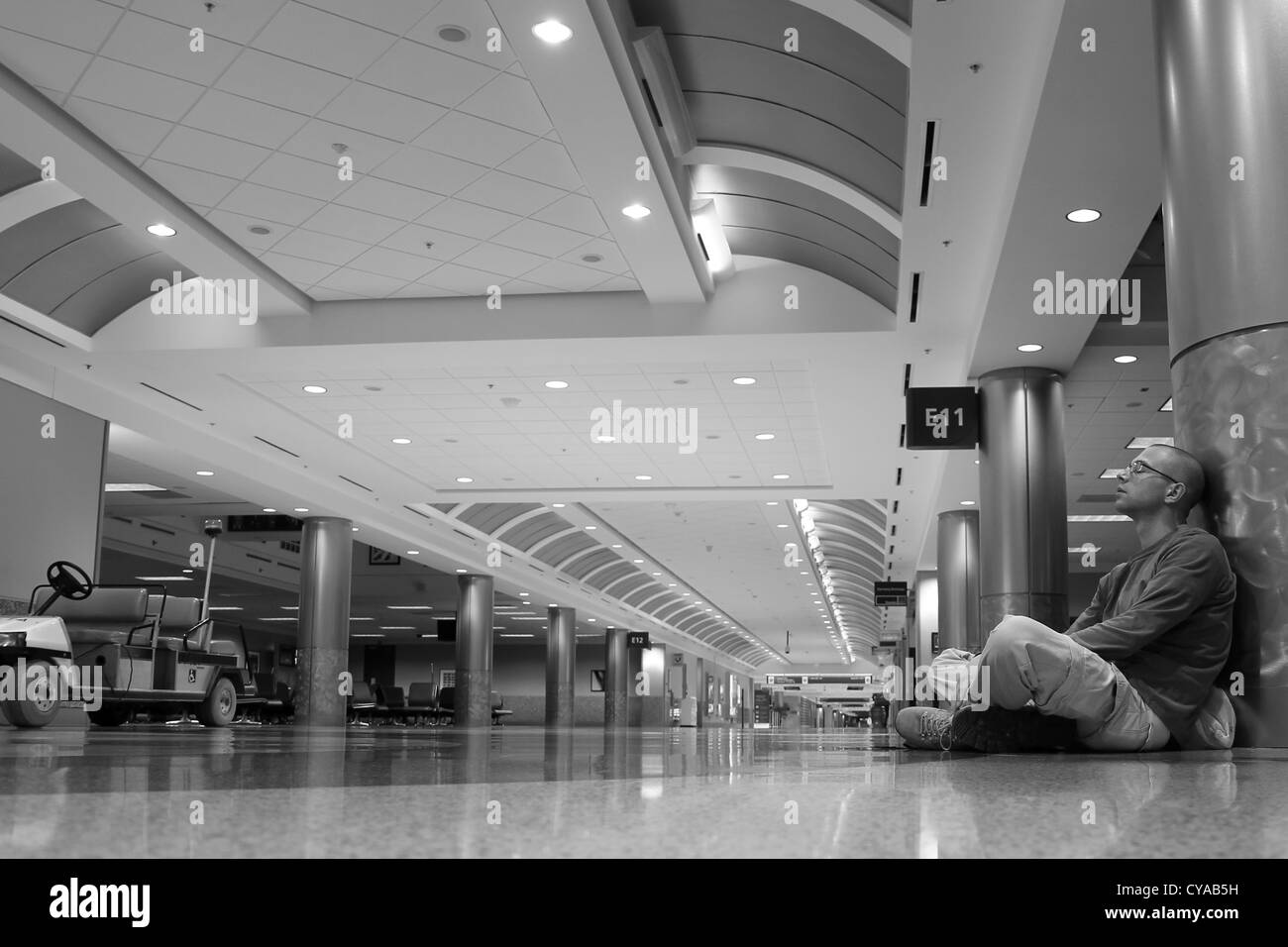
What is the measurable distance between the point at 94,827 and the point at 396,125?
8.61 m

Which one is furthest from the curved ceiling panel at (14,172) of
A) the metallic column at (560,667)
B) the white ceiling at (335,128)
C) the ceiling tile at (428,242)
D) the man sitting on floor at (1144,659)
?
the metallic column at (560,667)

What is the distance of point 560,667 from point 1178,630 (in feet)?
125

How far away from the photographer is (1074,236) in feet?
30.8

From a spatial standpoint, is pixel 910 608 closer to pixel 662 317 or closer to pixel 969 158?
pixel 662 317

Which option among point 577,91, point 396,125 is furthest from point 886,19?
point 396,125

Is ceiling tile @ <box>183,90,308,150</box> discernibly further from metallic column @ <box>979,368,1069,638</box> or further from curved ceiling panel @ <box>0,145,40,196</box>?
metallic column @ <box>979,368,1069,638</box>

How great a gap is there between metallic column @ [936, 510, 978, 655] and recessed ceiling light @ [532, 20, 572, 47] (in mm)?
15638

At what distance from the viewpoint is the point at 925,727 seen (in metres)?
5.48

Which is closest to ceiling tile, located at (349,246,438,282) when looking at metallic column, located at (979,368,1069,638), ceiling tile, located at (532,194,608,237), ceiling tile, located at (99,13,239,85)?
ceiling tile, located at (532,194,608,237)

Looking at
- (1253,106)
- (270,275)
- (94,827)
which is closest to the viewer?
(94,827)

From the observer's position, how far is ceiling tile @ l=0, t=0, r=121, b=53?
795 centimetres

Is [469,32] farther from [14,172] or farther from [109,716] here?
[109,716]

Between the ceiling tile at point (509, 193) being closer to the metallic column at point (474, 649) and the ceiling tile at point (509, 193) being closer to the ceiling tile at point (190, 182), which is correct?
the ceiling tile at point (190, 182)

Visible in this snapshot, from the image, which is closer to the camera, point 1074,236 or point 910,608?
point 1074,236
